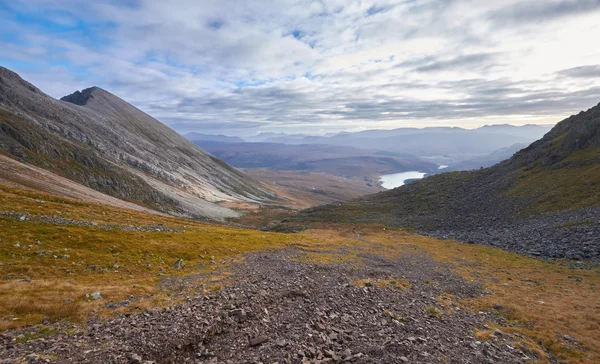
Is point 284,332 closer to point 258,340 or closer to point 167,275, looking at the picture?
point 258,340

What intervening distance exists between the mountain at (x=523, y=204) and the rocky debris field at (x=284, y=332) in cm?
3721

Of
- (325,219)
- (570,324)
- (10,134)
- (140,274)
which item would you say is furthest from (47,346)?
(10,134)

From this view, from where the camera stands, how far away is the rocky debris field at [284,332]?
574 inches

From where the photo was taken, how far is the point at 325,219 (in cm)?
10681

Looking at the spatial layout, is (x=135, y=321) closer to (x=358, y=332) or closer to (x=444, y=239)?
(x=358, y=332)

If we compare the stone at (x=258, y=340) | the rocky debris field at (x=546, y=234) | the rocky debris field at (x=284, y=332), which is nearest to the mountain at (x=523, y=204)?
the rocky debris field at (x=546, y=234)

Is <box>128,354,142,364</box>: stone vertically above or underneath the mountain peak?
underneath

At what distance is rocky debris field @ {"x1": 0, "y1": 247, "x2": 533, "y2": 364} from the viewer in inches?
574

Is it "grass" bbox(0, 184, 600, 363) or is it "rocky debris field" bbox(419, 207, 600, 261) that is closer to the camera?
"grass" bbox(0, 184, 600, 363)

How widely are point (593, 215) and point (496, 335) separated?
5399 cm

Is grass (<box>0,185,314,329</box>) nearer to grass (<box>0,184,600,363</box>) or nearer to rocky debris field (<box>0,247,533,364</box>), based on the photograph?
grass (<box>0,184,600,363</box>)

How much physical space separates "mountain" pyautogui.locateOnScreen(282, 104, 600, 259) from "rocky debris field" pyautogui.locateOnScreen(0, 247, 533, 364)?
37211mm

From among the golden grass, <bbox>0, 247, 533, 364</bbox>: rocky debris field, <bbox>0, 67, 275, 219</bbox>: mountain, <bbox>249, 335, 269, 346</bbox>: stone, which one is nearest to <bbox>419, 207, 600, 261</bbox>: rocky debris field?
the golden grass

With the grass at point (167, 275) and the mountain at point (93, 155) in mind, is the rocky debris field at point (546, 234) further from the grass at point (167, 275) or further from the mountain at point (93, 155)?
the mountain at point (93, 155)
